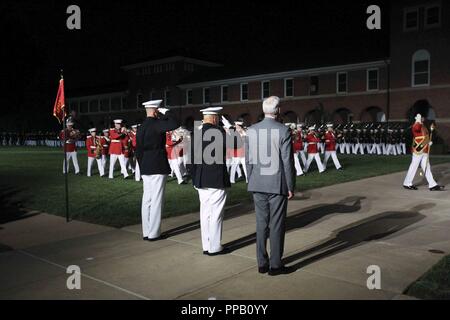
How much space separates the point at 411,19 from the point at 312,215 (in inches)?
1193

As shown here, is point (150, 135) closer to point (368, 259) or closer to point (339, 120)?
point (368, 259)

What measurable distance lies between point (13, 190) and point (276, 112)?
31.2 feet

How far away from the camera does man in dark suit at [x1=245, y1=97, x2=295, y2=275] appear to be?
15.6ft

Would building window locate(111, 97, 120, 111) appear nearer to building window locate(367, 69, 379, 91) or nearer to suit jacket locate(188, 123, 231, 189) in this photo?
building window locate(367, 69, 379, 91)

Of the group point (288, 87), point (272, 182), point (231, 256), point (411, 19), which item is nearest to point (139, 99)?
point (288, 87)

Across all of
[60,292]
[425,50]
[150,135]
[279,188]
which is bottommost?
[60,292]

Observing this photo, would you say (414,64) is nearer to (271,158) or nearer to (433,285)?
(271,158)

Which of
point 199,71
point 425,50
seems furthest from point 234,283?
point 199,71

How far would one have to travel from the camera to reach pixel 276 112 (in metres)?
4.86

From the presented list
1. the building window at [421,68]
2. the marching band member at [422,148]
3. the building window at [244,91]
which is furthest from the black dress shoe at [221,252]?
the building window at [244,91]

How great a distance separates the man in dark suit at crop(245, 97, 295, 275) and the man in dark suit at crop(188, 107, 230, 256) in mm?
792

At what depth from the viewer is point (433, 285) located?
Result: 4.29 meters

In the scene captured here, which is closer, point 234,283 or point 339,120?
point 234,283

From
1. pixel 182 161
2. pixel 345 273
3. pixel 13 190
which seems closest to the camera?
pixel 345 273
